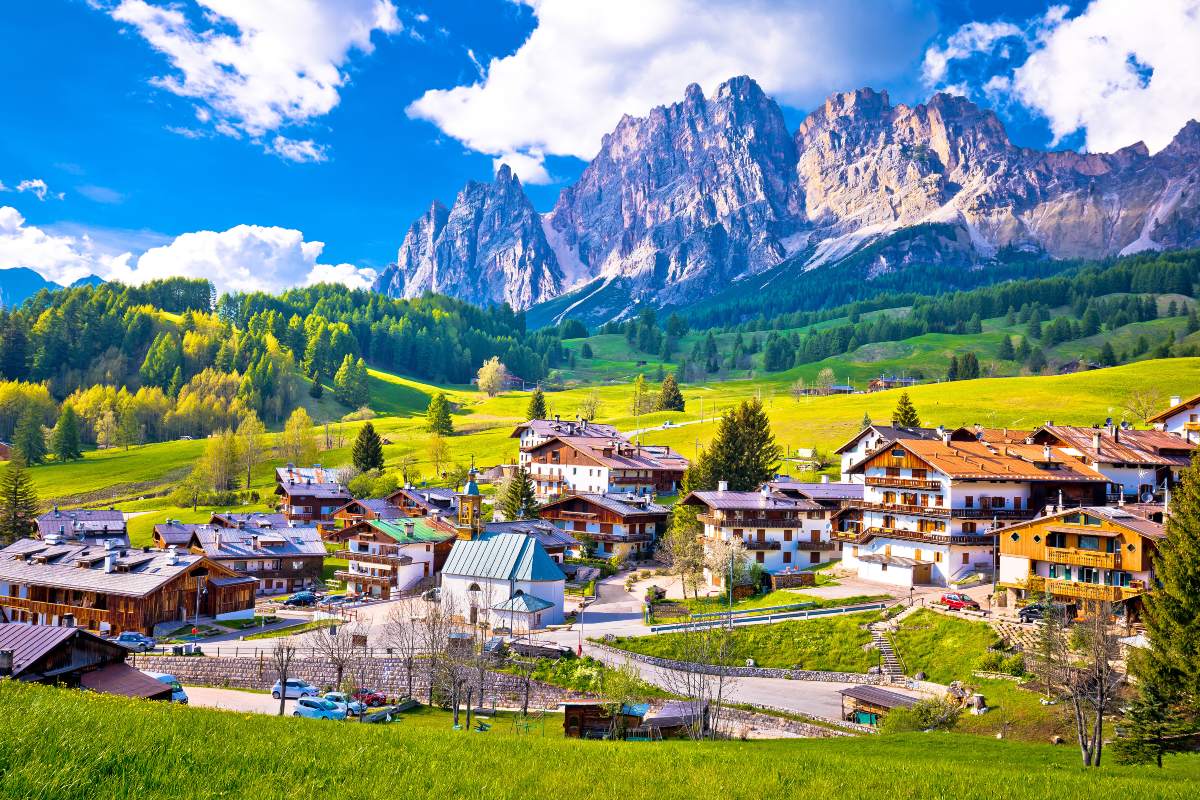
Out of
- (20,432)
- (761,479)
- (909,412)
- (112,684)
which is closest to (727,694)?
(112,684)

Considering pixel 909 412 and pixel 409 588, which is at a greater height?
pixel 909 412

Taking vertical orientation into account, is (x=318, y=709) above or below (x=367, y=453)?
below

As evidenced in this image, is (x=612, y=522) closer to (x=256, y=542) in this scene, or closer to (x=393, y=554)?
(x=393, y=554)

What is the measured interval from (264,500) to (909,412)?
100m

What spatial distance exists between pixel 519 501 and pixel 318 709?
2267 inches

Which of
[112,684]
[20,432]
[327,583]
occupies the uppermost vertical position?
[20,432]

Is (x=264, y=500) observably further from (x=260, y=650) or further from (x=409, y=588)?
(x=260, y=650)

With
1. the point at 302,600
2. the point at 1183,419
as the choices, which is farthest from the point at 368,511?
the point at 1183,419

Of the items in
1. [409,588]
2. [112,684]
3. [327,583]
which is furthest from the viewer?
[327,583]

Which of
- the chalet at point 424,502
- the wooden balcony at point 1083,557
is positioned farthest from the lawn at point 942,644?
the chalet at point 424,502

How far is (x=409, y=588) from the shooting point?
87312mm

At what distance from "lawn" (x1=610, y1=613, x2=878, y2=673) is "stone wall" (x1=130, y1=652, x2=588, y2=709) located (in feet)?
29.2

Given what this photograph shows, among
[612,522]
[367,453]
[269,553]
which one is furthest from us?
[367,453]

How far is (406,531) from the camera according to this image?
3565 inches
